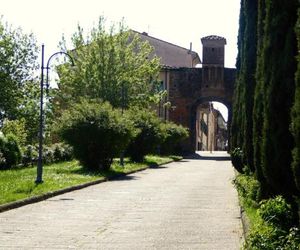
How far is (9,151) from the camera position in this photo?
92.4 ft

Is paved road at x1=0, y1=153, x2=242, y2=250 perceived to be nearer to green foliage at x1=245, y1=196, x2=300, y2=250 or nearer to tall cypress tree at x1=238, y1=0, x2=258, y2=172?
green foliage at x1=245, y1=196, x2=300, y2=250

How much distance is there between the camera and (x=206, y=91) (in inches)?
2382

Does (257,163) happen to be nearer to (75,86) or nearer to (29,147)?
(29,147)

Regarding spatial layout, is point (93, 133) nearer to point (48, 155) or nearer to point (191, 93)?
point (48, 155)

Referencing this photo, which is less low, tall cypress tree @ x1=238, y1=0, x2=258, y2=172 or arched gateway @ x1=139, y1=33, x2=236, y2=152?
arched gateway @ x1=139, y1=33, x2=236, y2=152

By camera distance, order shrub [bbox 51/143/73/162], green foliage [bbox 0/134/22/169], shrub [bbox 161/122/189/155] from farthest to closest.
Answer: shrub [bbox 161/122/189/155] → shrub [bbox 51/143/73/162] → green foliage [bbox 0/134/22/169]

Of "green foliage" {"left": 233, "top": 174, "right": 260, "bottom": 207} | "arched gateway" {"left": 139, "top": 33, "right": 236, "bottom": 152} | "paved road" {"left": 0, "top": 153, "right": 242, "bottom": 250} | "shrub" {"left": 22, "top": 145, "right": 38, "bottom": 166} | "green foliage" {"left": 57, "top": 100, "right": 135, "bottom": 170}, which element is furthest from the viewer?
"arched gateway" {"left": 139, "top": 33, "right": 236, "bottom": 152}

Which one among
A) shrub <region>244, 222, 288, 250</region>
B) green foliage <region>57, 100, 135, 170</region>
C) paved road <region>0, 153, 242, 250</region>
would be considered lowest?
paved road <region>0, 153, 242, 250</region>

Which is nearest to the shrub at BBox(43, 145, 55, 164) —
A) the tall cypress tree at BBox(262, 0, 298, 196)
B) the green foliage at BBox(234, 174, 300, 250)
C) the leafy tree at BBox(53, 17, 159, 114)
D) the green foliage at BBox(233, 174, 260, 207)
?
the leafy tree at BBox(53, 17, 159, 114)

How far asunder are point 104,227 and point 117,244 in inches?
72.9

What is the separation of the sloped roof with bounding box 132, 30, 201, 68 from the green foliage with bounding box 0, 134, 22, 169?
1743 inches

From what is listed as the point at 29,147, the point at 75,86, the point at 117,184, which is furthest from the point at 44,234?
the point at 75,86

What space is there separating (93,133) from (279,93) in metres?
18.1

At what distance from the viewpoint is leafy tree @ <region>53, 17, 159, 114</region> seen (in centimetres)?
4678
